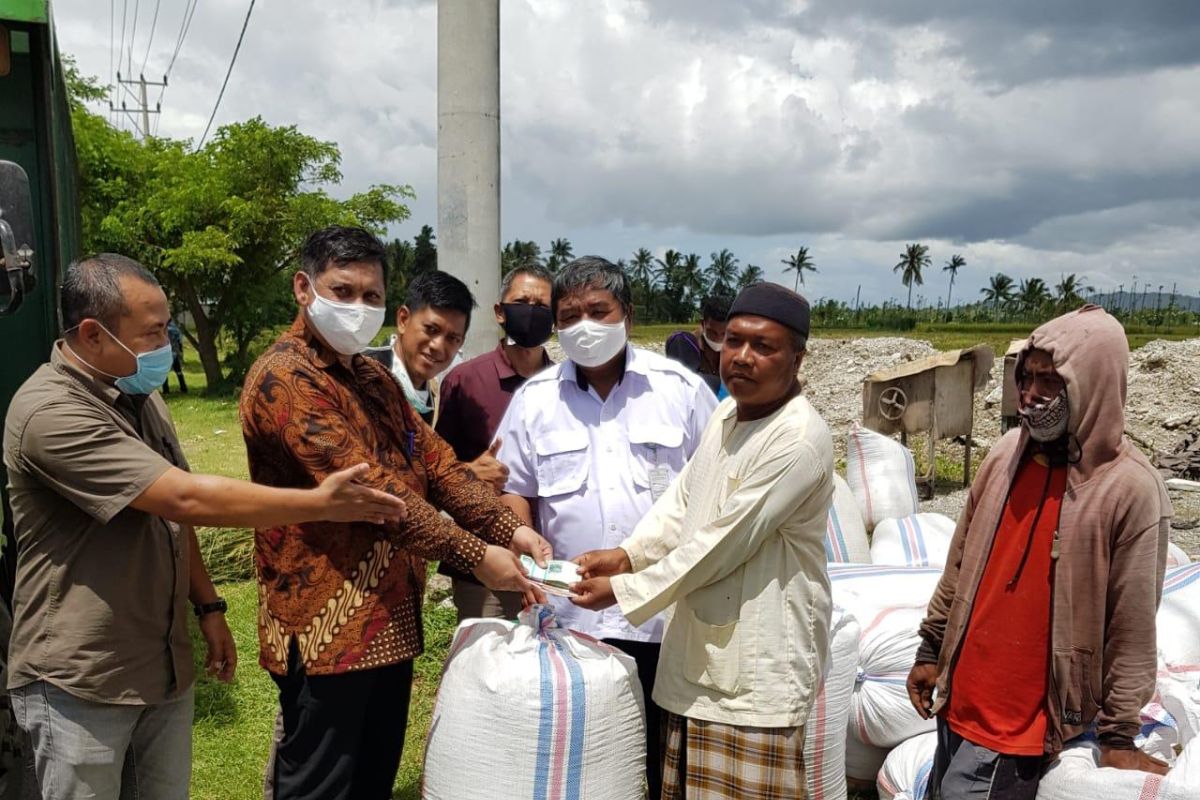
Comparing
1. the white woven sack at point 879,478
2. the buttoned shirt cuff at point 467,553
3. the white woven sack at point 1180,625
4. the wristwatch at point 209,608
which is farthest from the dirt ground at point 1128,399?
the wristwatch at point 209,608

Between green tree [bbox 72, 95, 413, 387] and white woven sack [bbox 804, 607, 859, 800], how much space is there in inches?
634

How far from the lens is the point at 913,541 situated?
171 inches

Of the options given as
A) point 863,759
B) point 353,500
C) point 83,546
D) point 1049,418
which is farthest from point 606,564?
point 863,759

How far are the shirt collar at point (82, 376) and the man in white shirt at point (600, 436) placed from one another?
1120mm

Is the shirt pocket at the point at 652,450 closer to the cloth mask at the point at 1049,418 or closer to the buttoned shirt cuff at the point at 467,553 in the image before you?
the buttoned shirt cuff at the point at 467,553

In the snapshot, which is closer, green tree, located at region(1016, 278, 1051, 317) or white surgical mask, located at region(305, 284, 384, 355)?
white surgical mask, located at region(305, 284, 384, 355)

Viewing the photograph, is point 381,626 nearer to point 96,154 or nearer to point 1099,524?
point 1099,524

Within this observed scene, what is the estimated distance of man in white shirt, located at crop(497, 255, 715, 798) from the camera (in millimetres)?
2596

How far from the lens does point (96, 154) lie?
16906mm

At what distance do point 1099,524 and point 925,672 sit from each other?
0.64 m

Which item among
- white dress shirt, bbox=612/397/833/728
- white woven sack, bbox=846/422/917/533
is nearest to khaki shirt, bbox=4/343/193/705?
white dress shirt, bbox=612/397/833/728

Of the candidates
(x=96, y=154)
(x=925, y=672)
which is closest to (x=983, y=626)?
(x=925, y=672)

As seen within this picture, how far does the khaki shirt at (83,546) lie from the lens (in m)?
1.89

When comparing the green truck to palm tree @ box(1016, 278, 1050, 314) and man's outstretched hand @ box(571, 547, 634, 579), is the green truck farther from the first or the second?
palm tree @ box(1016, 278, 1050, 314)
